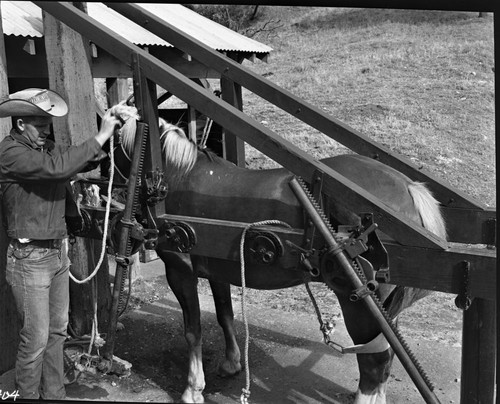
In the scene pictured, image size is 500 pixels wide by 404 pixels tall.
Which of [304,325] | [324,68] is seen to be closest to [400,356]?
[304,325]

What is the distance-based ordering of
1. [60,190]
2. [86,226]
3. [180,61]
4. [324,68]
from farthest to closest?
[324,68] → [180,61] → [86,226] → [60,190]

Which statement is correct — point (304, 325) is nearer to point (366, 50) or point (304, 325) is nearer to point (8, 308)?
point (8, 308)

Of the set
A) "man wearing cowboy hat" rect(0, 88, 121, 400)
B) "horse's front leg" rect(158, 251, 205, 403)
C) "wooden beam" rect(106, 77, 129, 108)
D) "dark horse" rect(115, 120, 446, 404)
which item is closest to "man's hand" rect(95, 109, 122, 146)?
"man wearing cowboy hat" rect(0, 88, 121, 400)

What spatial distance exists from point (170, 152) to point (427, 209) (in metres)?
1.55

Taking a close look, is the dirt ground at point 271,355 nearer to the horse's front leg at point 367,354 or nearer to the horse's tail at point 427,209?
the horse's front leg at point 367,354

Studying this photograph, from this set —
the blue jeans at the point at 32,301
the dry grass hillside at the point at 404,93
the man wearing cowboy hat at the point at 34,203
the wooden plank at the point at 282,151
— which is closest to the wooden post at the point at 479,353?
the wooden plank at the point at 282,151

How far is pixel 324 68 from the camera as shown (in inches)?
387

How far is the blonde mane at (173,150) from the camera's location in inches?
129

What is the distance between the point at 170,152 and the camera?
332 centimetres

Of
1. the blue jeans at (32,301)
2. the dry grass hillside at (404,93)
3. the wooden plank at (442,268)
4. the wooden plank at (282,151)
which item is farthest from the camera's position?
the dry grass hillside at (404,93)

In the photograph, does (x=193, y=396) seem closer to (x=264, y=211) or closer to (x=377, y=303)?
(x=264, y=211)

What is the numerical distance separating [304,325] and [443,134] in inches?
268

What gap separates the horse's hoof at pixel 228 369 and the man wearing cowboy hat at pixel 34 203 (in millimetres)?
1296

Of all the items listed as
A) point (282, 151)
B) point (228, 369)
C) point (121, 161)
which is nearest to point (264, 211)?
point (282, 151)
